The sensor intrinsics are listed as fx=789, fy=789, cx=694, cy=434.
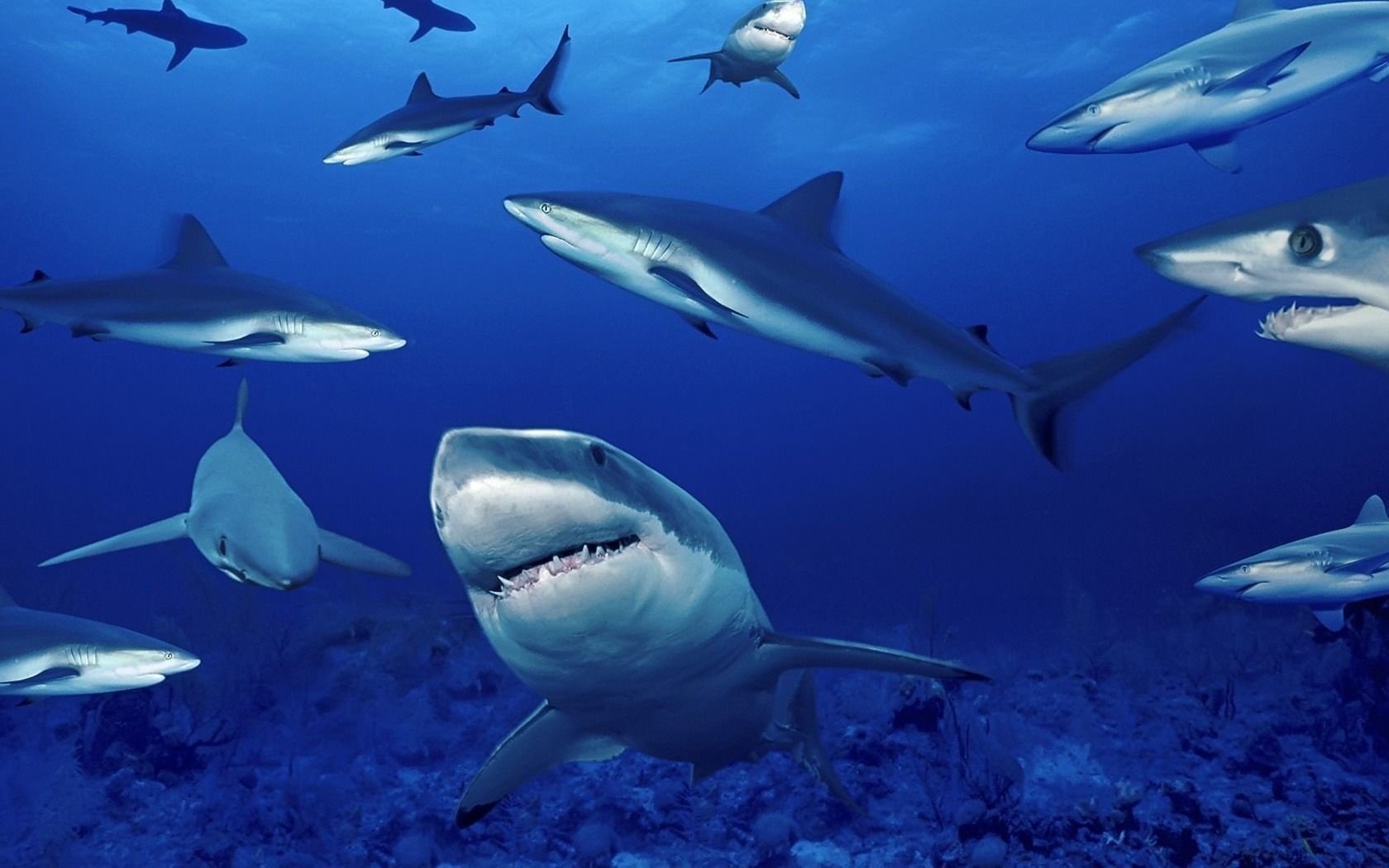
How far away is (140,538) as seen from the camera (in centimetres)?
475

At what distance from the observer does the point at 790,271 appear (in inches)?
134

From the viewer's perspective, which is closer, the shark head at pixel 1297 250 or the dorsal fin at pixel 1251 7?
the shark head at pixel 1297 250

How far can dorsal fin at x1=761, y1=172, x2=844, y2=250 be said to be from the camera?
3861 millimetres

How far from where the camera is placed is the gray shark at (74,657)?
12.7ft

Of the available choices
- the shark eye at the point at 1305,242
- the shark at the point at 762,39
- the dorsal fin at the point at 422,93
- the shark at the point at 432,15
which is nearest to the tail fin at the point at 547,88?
the shark at the point at 762,39

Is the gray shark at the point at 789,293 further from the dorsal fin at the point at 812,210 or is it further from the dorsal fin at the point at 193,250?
the dorsal fin at the point at 193,250

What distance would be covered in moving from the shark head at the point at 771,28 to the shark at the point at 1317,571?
15.5 feet

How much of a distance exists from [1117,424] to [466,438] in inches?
3028

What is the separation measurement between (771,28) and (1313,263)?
4.53m

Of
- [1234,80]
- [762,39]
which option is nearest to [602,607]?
[1234,80]

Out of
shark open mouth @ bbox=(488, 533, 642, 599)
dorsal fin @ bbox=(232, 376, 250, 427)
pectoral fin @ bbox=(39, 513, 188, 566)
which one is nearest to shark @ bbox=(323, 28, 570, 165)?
dorsal fin @ bbox=(232, 376, 250, 427)

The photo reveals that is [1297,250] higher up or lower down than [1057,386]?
higher up

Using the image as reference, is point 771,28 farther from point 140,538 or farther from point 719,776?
point 719,776

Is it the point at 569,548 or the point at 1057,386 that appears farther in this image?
the point at 1057,386
